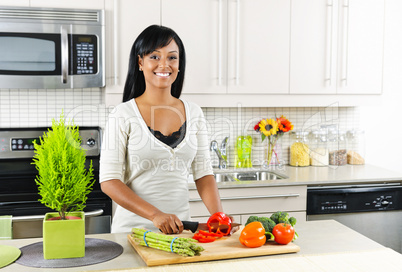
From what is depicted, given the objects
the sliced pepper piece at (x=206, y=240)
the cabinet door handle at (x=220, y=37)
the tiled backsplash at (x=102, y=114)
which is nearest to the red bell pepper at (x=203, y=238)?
the sliced pepper piece at (x=206, y=240)

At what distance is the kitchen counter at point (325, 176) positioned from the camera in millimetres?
2881

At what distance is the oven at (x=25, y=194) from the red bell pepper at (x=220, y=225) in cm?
125

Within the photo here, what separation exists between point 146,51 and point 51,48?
1110 millimetres

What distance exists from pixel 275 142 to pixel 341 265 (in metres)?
2.05

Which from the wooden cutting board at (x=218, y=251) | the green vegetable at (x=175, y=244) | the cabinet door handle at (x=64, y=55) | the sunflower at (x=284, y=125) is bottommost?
the wooden cutting board at (x=218, y=251)

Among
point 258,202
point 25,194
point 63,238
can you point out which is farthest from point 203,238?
point 25,194

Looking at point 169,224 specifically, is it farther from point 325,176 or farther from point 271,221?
point 325,176

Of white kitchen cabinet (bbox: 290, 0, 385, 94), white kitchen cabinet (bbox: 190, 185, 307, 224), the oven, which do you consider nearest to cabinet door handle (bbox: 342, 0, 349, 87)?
white kitchen cabinet (bbox: 290, 0, 385, 94)

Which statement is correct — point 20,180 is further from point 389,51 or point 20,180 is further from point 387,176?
point 389,51

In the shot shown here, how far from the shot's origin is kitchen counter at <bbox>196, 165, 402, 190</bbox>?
288 cm

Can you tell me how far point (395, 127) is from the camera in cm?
375

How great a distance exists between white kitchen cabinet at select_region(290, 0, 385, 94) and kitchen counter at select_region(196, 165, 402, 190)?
57 centimetres

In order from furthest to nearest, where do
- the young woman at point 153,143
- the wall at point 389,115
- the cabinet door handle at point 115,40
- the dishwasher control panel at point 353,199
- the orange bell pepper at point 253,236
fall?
the wall at point 389,115 → the dishwasher control panel at point 353,199 → the cabinet door handle at point 115,40 → the young woman at point 153,143 → the orange bell pepper at point 253,236

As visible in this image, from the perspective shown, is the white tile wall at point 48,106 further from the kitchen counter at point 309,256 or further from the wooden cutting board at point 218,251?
the wooden cutting board at point 218,251
